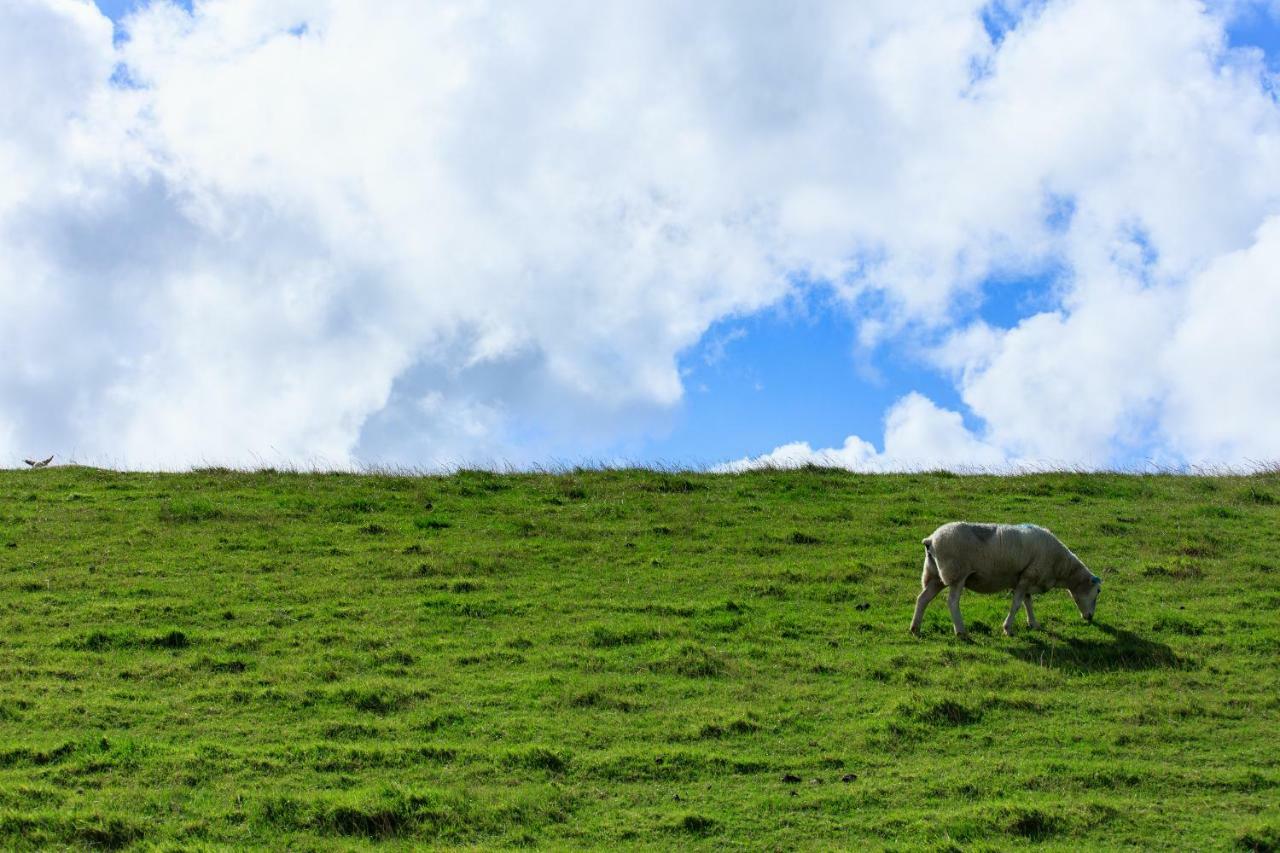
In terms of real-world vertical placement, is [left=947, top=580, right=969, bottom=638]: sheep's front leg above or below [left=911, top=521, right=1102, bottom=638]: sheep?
below

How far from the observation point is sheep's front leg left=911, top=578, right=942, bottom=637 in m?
20.0

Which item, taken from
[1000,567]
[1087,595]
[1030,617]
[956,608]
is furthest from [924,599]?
[1087,595]

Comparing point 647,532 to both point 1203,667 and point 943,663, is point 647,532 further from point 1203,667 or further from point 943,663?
point 1203,667

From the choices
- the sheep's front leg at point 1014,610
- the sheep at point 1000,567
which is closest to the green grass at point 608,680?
the sheep's front leg at point 1014,610

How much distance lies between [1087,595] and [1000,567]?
1876mm

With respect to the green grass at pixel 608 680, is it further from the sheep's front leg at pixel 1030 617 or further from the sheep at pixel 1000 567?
the sheep at pixel 1000 567

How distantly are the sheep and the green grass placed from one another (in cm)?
66

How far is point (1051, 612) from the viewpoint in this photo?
21.7 metres

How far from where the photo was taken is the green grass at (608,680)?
12867mm

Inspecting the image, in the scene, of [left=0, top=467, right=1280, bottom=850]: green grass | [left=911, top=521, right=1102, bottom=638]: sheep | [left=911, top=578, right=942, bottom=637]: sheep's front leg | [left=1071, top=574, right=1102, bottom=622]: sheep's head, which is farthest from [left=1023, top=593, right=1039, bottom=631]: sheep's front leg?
[left=911, top=578, right=942, bottom=637]: sheep's front leg

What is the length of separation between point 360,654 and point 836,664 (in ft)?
25.0

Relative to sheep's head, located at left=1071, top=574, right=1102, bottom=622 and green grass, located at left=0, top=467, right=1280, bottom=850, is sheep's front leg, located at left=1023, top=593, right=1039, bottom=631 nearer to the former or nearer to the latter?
green grass, located at left=0, top=467, right=1280, bottom=850

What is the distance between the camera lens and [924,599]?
20141mm

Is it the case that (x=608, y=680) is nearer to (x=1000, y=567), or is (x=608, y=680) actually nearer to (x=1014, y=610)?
(x=1000, y=567)
